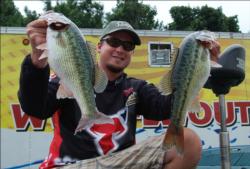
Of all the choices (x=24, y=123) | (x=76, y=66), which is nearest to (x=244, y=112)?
(x=24, y=123)

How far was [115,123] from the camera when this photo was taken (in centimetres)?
324

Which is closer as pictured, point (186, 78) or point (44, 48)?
point (44, 48)

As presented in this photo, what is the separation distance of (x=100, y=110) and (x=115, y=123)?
125 millimetres

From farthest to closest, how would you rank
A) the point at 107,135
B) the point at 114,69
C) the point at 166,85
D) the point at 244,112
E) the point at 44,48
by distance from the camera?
1. the point at 244,112
2. the point at 114,69
3. the point at 107,135
4. the point at 166,85
5. the point at 44,48

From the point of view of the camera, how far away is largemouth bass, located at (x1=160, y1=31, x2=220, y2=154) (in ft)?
8.33

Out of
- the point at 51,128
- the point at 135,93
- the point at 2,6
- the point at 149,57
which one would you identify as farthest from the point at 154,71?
the point at 2,6

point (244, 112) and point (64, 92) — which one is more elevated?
point (64, 92)

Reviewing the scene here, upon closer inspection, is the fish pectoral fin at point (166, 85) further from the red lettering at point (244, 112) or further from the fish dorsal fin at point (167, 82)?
the red lettering at point (244, 112)

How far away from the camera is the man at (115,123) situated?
3094 mm

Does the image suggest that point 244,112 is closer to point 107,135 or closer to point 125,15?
point 107,135

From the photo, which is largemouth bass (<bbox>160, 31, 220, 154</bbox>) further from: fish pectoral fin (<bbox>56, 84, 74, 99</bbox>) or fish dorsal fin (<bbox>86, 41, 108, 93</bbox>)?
fish pectoral fin (<bbox>56, 84, 74, 99</bbox>)

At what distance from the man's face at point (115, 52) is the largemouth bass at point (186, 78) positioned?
61cm

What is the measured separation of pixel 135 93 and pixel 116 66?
24 centimetres

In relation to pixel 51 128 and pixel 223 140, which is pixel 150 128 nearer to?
pixel 51 128
